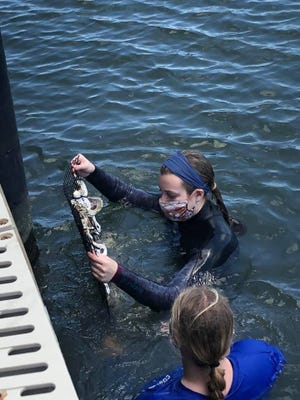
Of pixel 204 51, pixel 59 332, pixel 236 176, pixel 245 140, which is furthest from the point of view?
pixel 204 51

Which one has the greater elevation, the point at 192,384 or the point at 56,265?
the point at 192,384

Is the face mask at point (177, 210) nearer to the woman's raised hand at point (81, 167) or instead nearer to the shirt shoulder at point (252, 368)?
the woman's raised hand at point (81, 167)

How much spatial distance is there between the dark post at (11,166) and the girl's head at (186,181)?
3.50ft

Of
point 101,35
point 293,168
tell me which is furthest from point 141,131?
point 101,35

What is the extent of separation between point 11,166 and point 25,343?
1868mm

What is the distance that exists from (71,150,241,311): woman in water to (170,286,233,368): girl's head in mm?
1215

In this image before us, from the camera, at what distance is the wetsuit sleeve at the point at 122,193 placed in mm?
5305

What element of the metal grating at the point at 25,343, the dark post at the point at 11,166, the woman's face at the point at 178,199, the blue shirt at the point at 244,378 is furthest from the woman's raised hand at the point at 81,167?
the blue shirt at the point at 244,378

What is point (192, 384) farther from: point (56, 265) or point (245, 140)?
point (245, 140)

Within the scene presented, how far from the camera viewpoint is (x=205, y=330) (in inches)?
115

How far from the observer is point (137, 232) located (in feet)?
18.7

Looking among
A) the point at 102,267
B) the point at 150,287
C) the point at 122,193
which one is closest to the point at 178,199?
the point at 150,287

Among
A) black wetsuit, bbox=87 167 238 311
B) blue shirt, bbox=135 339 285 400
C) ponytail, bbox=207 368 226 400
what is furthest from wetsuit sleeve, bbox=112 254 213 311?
ponytail, bbox=207 368 226 400

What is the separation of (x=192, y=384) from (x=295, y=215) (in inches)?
118
